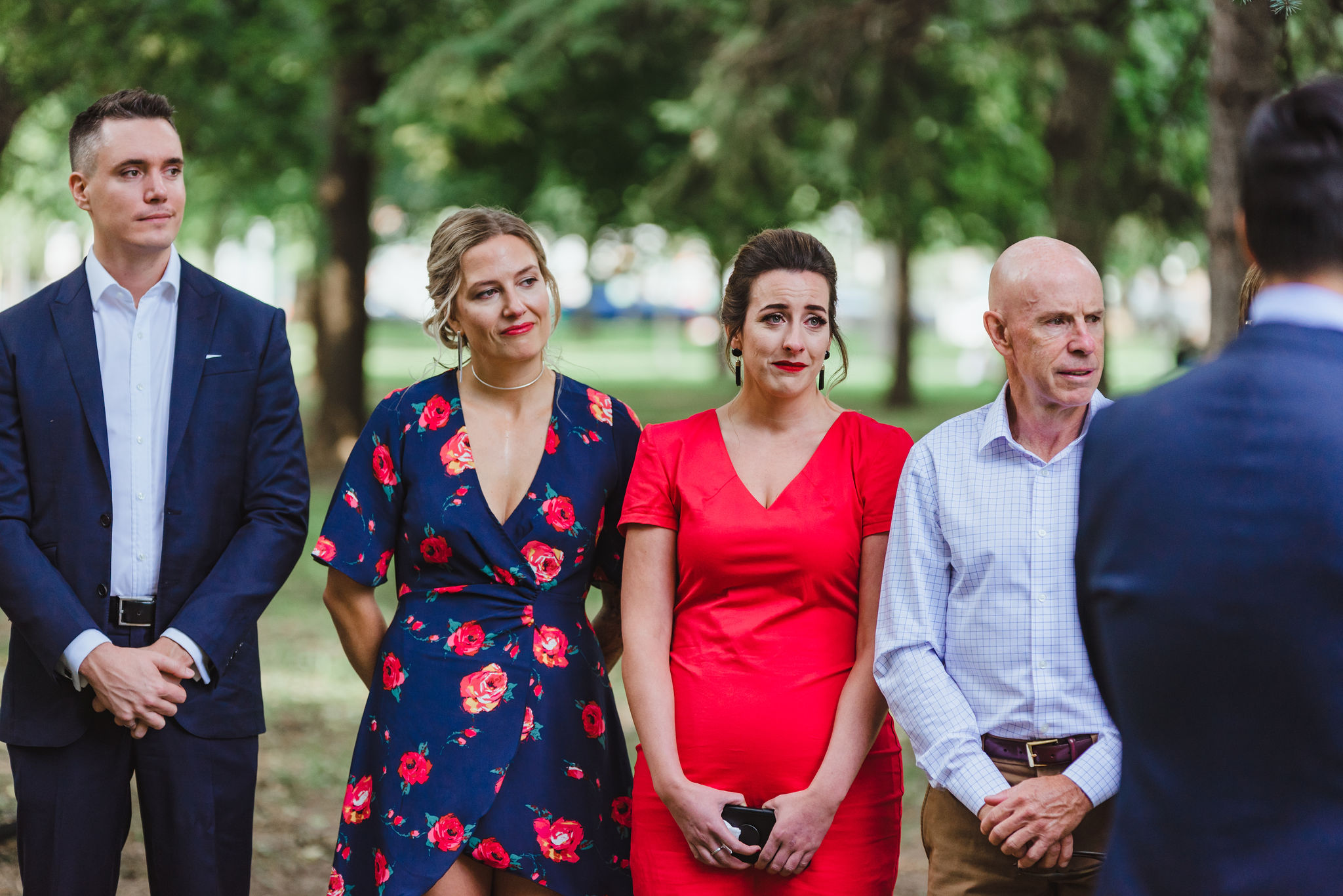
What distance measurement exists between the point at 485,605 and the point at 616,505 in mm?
439

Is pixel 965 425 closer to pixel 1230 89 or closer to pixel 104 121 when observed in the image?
pixel 104 121

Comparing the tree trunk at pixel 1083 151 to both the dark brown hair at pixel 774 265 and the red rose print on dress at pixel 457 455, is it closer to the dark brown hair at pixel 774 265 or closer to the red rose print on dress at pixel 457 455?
the dark brown hair at pixel 774 265

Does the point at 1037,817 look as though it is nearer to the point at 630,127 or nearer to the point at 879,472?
the point at 879,472

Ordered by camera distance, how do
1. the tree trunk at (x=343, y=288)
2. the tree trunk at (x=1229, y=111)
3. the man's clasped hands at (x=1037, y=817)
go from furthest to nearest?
the tree trunk at (x=343, y=288), the tree trunk at (x=1229, y=111), the man's clasped hands at (x=1037, y=817)

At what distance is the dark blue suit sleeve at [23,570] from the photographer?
313 cm

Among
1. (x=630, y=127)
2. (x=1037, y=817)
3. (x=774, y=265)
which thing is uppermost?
(x=630, y=127)

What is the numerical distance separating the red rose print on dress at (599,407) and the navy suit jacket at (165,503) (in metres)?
0.80

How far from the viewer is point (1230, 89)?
20.7 ft

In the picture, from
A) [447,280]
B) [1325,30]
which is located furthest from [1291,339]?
[1325,30]

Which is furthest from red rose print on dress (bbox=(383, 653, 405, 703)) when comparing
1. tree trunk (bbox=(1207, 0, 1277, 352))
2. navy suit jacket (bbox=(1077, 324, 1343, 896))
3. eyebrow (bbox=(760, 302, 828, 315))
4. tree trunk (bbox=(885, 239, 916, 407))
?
tree trunk (bbox=(885, 239, 916, 407))

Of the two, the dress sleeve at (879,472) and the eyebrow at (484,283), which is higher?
the eyebrow at (484,283)

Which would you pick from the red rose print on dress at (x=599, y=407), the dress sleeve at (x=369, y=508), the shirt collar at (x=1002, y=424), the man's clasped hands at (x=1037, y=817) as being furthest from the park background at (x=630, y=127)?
the man's clasped hands at (x=1037, y=817)

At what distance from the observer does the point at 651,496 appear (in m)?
3.17

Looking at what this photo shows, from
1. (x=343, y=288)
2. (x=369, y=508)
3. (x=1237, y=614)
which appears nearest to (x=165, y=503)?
(x=369, y=508)
